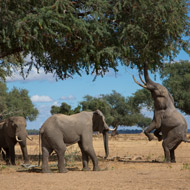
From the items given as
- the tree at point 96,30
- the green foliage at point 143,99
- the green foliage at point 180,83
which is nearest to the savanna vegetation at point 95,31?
the tree at point 96,30

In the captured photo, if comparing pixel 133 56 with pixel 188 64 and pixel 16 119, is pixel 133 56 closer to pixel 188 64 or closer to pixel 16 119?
pixel 16 119

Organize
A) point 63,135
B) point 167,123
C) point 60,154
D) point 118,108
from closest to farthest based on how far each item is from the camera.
A: point 60,154 < point 63,135 < point 167,123 < point 118,108

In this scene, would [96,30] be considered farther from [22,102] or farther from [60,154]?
[22,102]

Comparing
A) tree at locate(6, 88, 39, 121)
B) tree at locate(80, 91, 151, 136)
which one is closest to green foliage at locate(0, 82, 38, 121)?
tree at locate(6, 88, 39, 121)

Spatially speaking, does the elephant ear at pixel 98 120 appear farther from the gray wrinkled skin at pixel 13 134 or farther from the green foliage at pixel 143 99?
the green foliage at pixel 143 99

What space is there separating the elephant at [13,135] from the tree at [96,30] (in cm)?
261

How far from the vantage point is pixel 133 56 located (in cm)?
1706

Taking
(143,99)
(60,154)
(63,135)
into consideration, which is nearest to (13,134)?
(63,135)

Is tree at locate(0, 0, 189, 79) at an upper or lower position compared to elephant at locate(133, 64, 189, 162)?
upper

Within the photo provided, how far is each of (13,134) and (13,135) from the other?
0.04 m

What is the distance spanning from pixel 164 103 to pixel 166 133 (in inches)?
40.6

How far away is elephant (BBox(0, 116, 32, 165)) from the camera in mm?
14859

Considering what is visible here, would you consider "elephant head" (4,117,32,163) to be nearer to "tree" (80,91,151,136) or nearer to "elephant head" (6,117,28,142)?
"elephant head" (6,117,28,142)

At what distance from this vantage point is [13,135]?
15102mm
